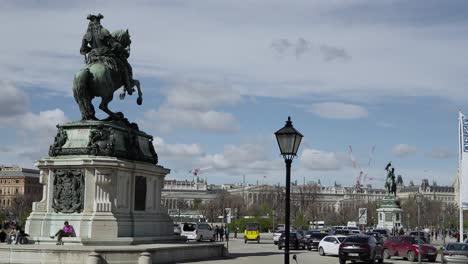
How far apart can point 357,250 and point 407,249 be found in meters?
8.15

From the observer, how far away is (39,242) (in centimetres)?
3056

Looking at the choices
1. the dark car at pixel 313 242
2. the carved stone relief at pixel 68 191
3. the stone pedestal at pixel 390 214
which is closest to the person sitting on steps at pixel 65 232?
the carved stone relief at pixel 68 191

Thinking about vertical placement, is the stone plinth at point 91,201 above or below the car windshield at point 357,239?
above

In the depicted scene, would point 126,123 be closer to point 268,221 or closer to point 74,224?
point 74,224

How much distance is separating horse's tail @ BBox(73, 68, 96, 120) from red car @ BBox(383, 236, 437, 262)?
75.9 feet

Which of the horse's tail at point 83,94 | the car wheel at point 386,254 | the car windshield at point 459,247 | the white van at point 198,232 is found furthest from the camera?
the white van at point 198,232

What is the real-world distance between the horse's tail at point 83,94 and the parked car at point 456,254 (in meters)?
18.4

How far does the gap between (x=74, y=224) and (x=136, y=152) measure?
462 cm

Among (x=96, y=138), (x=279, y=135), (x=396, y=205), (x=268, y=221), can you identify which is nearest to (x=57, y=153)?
(x=96, y=138)

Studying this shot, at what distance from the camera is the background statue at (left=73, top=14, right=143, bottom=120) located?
107 feet

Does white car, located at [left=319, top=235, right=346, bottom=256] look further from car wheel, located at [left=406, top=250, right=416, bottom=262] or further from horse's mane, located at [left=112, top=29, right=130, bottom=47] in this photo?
horse's mane, located at [left=112, top=29, right=130, bottom=47]

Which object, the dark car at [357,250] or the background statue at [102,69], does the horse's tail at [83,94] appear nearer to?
the background statue at [102,69]

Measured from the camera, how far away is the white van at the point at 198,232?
208 ft

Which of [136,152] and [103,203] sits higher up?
[136,152]
